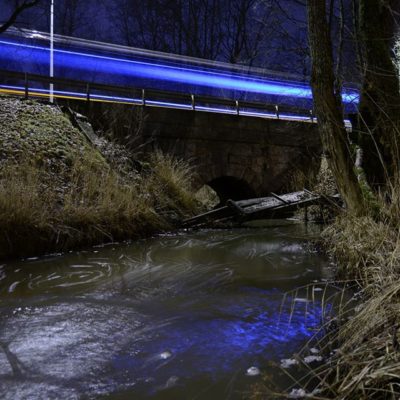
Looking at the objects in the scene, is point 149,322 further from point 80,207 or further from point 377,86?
point 377,86

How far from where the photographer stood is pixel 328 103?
7121mm

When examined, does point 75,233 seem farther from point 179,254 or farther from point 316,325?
point 316,325

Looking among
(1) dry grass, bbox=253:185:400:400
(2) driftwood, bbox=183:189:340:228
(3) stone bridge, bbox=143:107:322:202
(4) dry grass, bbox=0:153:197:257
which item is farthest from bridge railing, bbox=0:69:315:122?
(1) dry grass, bbox=253:185:400:400

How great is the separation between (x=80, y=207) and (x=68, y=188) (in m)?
0.86

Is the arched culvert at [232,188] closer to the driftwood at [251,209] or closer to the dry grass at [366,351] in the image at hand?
the driftwood at [251,209]

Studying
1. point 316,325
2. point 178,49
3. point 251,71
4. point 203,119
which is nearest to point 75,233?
point 316,325

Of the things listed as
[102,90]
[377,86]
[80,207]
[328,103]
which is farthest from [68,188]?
[377,86]

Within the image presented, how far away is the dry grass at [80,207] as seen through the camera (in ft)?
25.3

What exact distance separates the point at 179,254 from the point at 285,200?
443cm

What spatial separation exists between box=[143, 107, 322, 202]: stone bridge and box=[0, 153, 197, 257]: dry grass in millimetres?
2911

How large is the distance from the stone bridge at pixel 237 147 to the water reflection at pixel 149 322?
6375mm

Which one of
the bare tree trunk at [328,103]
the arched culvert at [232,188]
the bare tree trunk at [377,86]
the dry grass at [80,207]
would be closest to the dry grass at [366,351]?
the bare tree trunk at [328,103]

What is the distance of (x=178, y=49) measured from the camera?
32750 mm

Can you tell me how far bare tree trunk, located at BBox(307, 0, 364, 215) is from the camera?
23.2ft
